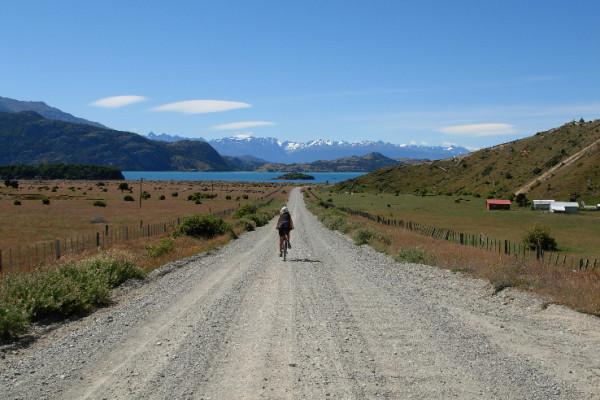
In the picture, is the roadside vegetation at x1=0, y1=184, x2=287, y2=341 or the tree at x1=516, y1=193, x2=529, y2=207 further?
the tree at x1=516, y1=193, x2=529, y2=207

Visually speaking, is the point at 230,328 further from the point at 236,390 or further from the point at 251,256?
the point at 251,256

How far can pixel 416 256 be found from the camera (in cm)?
2016

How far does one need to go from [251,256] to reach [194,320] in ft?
40.6

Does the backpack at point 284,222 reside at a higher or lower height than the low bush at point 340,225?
higher

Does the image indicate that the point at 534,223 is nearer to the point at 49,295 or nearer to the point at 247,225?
the point at 247,225

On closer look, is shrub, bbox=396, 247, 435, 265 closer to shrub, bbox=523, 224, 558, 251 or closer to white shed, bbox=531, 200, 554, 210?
shrub, bbox=523, 224, 558, 251

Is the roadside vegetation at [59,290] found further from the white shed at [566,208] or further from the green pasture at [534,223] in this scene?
the white shed at [566,208]

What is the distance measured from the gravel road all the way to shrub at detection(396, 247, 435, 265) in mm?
4999

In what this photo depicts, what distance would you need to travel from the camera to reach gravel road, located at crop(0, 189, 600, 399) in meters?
6.48

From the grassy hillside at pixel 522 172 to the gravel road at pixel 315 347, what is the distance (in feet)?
278

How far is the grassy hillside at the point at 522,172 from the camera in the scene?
3664 inches

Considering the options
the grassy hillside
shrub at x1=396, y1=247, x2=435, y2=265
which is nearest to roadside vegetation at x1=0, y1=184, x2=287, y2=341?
shrub at x1=396, y1=247, x2=435, y2=265

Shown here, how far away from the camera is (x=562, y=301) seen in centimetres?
1120

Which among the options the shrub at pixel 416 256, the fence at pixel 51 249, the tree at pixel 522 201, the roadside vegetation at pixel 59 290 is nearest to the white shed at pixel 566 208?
the tree at pixel 522 201
